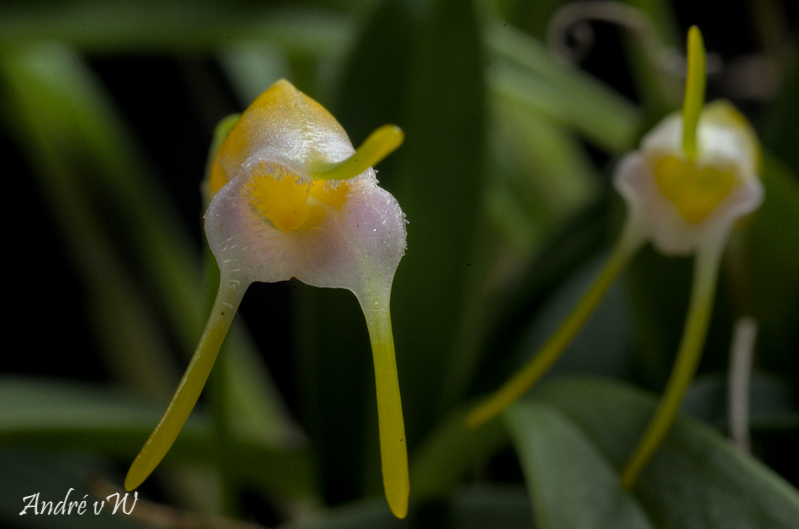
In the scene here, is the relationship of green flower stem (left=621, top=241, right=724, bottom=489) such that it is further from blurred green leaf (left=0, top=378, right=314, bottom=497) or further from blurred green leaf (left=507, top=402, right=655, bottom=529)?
blurred green leaf (left=0, top=378, right=314, bottom=497)

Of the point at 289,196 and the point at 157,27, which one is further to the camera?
the point at 157,27

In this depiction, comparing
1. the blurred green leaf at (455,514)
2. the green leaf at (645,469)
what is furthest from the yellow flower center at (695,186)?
the blurred green leaf at (455,514)

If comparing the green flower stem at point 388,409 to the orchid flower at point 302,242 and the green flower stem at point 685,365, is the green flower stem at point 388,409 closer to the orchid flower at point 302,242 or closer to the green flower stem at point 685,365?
the orchid flower at point 302,242

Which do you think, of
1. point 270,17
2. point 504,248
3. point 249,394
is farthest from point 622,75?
point 249,394

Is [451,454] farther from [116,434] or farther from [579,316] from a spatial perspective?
[116,434]

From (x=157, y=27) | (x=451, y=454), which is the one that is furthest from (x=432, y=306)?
(x=157, y=27)

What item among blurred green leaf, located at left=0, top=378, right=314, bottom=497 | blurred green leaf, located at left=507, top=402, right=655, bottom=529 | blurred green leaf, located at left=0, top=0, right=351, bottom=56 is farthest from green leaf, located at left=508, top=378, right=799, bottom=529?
blurred green leaf, located at left=0, top=0, right=351, bottom=56

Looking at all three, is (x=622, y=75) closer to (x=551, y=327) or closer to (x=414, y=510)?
(x=551, y=327)
